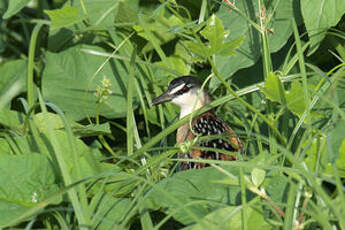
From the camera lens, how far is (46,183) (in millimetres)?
2764


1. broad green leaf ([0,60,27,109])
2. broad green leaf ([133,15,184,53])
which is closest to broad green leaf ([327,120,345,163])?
broad green leaf ([133,15,184,53])

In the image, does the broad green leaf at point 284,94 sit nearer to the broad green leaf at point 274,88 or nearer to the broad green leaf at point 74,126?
the broad green leaf at point 274,88

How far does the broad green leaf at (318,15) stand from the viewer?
3180 mm

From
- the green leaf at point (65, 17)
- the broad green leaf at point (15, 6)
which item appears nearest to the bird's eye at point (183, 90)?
the green leaf at point (65, 17)

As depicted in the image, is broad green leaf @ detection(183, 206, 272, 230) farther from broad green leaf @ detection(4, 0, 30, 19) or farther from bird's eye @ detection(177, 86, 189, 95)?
broad green leaf @ detection(4, 0, 30, 19)

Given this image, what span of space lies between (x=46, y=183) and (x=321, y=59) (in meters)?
1.92

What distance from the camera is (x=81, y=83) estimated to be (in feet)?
13.5

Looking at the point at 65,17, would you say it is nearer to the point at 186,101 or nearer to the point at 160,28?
the point at 160,28

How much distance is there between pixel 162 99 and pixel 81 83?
732 millimetres

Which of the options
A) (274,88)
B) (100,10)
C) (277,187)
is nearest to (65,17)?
(100,10)

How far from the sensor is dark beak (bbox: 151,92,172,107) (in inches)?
144

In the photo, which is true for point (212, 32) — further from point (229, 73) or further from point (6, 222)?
point (6, 222)

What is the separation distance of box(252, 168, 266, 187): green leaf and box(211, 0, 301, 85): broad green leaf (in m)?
1.14

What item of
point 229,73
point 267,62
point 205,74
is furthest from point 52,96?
point 267,62
